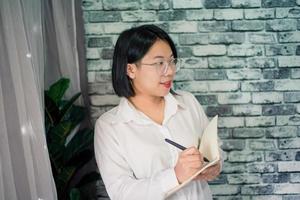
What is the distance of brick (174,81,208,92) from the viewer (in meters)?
1.61

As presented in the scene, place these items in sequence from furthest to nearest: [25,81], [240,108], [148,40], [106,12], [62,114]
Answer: [240,108], [106,12], [62,114], [148,40], [25,81]

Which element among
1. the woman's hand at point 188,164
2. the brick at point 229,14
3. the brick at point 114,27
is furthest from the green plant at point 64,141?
the brick at point 229,14

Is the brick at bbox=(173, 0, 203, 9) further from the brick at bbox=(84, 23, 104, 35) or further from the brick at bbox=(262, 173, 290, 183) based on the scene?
Result: the brick at bbox=(262, 173, 290, 183)

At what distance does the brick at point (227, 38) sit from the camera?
1562 mm

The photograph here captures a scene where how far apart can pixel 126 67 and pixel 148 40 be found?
0.14m

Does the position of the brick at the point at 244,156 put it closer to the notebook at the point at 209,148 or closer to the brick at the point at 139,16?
the notebook at the point at 209,148

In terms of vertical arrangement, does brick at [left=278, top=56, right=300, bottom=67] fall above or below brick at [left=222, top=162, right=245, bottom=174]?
above

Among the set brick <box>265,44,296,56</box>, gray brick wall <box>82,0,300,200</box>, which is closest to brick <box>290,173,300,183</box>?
gray brick wall <box>82,0,300,200</box>

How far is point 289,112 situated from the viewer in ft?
5.35

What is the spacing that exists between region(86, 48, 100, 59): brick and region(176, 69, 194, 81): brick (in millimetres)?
429

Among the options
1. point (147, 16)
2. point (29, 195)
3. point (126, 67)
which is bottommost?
point (29, 195)

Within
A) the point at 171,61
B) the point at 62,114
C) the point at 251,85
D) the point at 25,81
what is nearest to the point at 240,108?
the point at 251,85

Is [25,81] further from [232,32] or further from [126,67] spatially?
[232,32]

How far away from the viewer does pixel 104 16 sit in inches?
60.5
